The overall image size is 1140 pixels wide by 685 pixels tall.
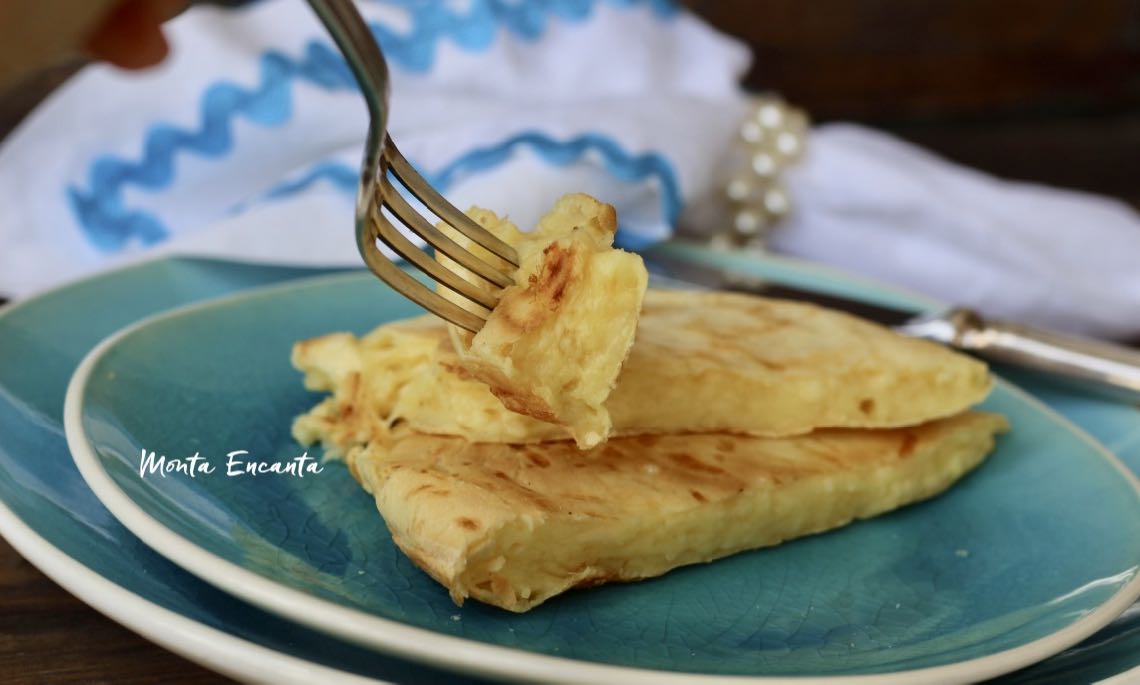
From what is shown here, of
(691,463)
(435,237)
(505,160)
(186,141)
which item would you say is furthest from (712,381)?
(186,141)

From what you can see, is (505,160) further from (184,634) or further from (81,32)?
(184,634)

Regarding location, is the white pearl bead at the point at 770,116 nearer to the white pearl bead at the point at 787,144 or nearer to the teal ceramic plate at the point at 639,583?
the white pearl bead at the point at 787,144

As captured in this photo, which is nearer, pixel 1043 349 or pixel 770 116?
pixel 1043 349

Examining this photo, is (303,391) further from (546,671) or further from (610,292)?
(546,671)

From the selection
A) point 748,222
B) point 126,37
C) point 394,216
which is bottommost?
point 748,222

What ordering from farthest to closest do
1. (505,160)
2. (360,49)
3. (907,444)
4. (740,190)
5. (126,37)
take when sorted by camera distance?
(740,190)
(505,160)
(907,444)
(126,37)
(360,49)

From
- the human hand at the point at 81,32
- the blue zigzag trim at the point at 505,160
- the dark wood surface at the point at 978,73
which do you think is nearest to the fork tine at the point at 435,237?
the human hand at the point at 81,32
